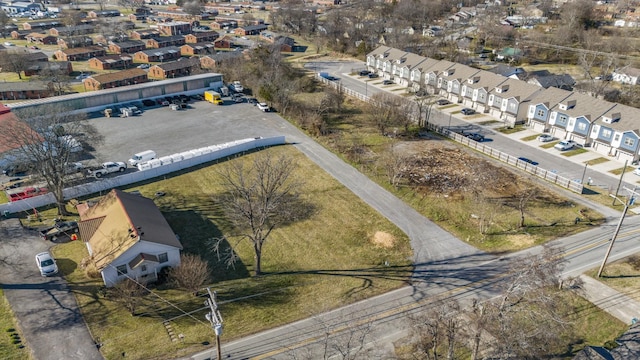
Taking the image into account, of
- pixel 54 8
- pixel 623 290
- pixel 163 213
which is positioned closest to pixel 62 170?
pixel 163 213

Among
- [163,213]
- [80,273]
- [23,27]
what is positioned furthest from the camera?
[23,27]

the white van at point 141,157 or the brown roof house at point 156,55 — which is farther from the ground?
the brown roof house at point 156,55

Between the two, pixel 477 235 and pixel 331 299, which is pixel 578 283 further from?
pixel 331 299

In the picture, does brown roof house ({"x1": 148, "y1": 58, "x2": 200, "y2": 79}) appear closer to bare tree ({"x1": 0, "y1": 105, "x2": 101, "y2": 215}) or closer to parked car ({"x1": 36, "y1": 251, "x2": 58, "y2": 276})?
bare tree ({"x1": 0, "y1": 105, "x2": 101, "y2": 215})

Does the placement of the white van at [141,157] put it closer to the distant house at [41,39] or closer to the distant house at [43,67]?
→ the distant house at [43,67]

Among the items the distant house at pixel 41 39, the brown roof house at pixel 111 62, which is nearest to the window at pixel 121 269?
the brown roof house at pixel 111 62

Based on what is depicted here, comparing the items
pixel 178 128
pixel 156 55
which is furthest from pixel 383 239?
pixel 156 55

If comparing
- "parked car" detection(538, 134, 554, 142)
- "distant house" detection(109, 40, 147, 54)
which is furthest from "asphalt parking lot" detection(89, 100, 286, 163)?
"distant house" detection(109, 40, 147, 54)
